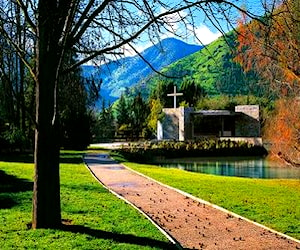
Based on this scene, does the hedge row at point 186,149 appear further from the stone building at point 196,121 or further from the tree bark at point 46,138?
the tree bark at point 46,138

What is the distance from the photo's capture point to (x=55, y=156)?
6.47m

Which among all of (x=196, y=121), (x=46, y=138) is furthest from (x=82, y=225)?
(x=196, y=121)

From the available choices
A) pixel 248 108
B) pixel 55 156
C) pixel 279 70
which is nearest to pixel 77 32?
pixel 55 156

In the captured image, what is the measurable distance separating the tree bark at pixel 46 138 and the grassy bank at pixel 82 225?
0.95ft

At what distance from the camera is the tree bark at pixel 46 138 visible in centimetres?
639

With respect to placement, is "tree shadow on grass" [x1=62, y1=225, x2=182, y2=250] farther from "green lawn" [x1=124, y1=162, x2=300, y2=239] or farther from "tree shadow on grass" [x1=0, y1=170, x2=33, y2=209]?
"tree shadow on grass" [x1=0, y1=170, x2=33, y2=209]

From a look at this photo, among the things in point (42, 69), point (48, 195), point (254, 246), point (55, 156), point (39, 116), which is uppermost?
point (42, 69)

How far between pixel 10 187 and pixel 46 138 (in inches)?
201

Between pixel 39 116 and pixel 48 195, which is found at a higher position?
pixel 39 116

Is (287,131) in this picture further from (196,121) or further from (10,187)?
(196,121)

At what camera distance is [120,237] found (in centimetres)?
617

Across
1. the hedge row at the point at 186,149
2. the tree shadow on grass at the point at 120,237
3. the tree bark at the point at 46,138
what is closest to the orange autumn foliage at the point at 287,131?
the tree shadow on grass at the point at 120,237

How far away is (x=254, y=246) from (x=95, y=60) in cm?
364

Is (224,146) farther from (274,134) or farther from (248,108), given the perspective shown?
(274,134)
